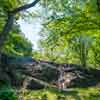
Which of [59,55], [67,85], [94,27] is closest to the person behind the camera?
[94,27]

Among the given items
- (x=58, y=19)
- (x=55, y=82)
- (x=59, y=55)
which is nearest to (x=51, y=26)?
(x=58, y=19)

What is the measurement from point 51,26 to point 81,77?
706cm

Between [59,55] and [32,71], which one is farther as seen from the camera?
[59,55]

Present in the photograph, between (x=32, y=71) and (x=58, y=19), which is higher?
(x=58, y=19)

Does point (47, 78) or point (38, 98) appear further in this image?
point (47, 78)

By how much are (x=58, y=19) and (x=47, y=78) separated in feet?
20.9

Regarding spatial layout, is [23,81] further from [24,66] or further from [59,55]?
[59,55]

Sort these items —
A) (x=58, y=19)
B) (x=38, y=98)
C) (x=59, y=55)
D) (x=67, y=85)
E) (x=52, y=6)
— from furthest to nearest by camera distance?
(x=59, y=55), (x=67, y=85), (x=52, y=6), (x=58, y=19), (x=38, y=98)

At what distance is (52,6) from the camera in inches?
664

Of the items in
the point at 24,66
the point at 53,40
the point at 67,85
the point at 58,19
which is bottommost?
the point at 67,85

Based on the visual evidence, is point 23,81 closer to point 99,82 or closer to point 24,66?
point 24,66

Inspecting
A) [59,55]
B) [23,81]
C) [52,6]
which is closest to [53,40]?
[52,6]

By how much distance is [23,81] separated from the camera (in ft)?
57.3

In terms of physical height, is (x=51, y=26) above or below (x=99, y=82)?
above
